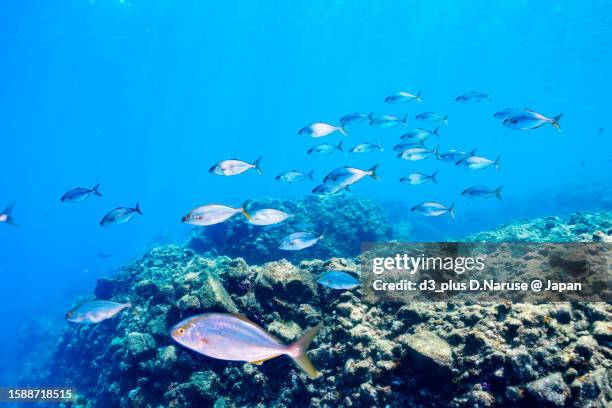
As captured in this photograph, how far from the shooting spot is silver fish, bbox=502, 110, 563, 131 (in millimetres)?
6628

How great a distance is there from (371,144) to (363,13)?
49.8m

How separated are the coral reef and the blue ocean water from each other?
9965 millimetres

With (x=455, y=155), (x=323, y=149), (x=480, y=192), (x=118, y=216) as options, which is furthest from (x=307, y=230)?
(x=118, y=216)

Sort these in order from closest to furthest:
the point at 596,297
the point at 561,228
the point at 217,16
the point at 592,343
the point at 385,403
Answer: the point at 592,343, the point at 385,403, the point at 596,297, the point at 561,228, the point at 217,16

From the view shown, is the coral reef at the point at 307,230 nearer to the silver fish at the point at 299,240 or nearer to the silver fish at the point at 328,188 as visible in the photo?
Answer: the silver fish at the point at 328,188

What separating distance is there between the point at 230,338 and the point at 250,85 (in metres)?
93.3

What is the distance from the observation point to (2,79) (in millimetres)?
48906

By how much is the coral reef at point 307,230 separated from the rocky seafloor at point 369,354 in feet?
16.2

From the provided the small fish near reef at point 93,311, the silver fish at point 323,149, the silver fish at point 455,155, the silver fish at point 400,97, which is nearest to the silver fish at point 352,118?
the silver fish at point 323,149

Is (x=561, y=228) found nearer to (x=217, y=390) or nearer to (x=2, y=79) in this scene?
(x=217, y=390)

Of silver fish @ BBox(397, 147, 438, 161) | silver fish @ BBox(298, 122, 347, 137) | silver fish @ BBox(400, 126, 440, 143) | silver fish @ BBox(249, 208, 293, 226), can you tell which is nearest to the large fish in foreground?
silver fish @ BBox(249, 208, 293, 226)

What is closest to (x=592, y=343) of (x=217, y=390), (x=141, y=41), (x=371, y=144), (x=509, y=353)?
(x=509, y=353)

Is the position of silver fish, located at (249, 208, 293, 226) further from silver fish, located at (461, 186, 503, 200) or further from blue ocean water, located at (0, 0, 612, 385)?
blue ocean water, located at (0, 0, 612, 385)

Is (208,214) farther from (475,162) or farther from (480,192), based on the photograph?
(475,162)
